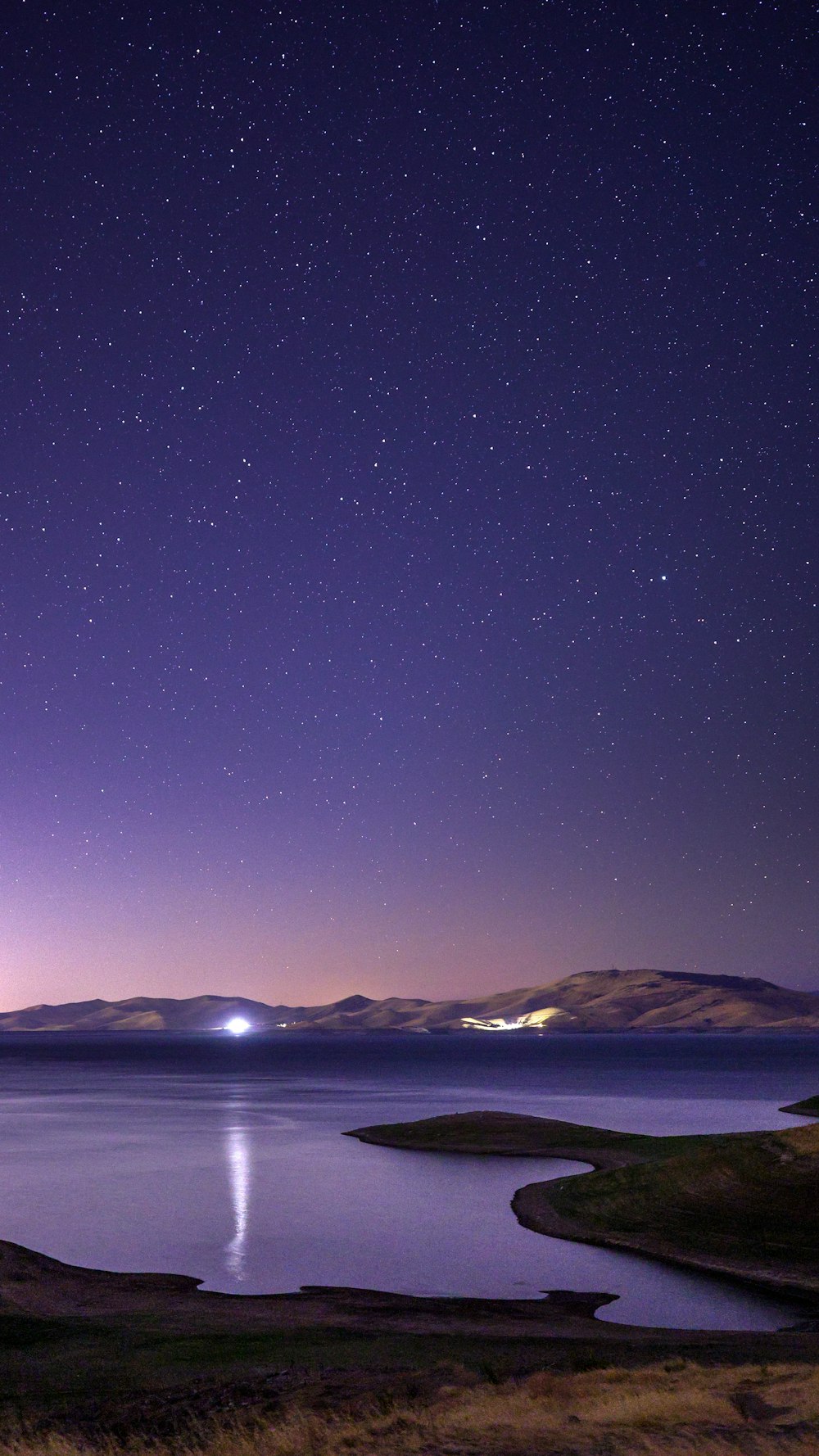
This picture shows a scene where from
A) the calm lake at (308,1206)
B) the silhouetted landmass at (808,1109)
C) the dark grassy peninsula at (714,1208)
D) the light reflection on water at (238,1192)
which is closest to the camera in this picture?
the calm lake at (308,1206)

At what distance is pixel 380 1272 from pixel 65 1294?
12.9 metres

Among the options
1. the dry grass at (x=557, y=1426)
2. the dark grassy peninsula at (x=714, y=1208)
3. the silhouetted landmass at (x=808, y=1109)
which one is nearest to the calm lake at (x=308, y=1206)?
the dark grassy peninsula at (x=714, y=1208)

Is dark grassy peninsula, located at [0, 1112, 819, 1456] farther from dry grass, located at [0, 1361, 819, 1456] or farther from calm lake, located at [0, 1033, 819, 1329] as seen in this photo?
calm lake, located at [0, 1033, 819, 1329]

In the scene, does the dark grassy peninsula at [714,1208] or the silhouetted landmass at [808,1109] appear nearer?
the dark grassy peninsula at [714,1208]

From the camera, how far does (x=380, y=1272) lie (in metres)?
44.0

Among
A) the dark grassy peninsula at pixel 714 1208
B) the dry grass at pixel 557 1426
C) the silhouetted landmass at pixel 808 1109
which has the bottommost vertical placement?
the silhouetted landmass at pixel 808 1109

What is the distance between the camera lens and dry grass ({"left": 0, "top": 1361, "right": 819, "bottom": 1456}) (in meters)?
18.1

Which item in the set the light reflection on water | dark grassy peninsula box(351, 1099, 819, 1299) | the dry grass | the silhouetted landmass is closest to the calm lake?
the light reflection on water

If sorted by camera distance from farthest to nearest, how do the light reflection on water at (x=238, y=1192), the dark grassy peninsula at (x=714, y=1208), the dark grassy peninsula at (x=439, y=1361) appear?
1. the light reflection on water at (x=238, y=1192)
2. the dark grassy peninsula at (x=714, y=1208)
3. the dark grassy peninsula at (x=439, y=1361)

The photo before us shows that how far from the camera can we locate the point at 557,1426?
63.7 ft

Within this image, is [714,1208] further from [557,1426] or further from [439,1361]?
[557,1426]

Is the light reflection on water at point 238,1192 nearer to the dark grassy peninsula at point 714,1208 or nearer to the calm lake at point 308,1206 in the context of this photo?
the calm lake at point 308,1206

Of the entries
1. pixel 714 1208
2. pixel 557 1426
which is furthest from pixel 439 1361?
pixel 714 1208

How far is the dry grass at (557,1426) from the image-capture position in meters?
18.1
